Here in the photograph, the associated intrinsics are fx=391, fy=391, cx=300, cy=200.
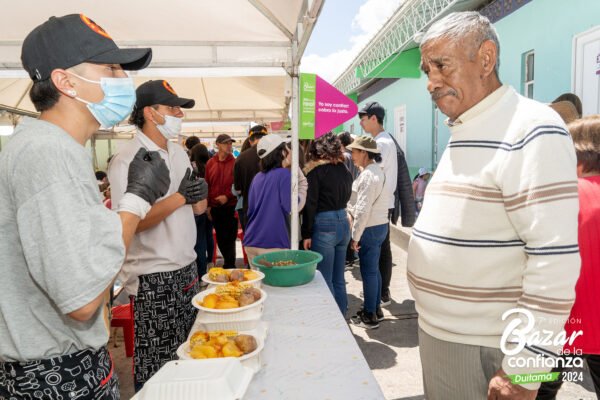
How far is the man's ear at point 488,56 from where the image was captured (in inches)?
53.4

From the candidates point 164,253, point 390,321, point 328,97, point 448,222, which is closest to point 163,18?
point 328,97

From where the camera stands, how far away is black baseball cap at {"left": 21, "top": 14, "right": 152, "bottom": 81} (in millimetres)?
1200

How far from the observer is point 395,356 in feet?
11.3

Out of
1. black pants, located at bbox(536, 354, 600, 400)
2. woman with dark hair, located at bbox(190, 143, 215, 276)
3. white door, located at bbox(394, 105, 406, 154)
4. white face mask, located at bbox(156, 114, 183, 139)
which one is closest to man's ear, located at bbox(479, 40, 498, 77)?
black pants, located at bbox(536, 354, 600, 400)

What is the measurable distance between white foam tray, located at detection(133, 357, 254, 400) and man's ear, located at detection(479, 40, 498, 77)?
4.42ft

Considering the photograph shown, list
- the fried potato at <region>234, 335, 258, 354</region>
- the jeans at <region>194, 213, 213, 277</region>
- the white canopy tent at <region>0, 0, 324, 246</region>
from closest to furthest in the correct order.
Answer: the fried potato at <region>234, 335, 258, 354</region>
the white canopy tent at <region>0, 0, 324, 246</region>
the jeans at <region>194, 213, 213, 277</region>

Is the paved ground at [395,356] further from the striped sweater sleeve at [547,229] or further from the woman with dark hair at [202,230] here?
the striped sweater sleeve at [547,229]

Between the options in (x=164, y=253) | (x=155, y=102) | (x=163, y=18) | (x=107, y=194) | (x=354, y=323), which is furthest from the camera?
(x=107, y=194)

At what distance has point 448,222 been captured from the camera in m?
1.38

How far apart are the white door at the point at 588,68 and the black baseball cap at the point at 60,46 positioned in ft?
15.6

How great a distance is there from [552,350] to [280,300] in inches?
54.1

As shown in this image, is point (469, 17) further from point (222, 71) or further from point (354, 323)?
point (354, 323)

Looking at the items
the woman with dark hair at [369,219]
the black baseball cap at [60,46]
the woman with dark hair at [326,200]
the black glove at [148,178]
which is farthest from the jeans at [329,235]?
the black baseball cap at [60,46]

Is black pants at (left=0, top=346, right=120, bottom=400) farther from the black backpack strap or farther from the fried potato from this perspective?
the black backpack strap
